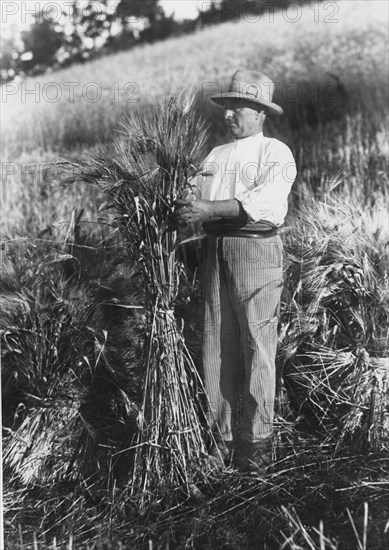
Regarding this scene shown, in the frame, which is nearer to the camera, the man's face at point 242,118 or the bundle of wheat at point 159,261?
the bundle of wheat at point 159,261

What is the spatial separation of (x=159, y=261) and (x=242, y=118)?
673mm

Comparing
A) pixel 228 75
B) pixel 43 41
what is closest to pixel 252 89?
pixel 228 75

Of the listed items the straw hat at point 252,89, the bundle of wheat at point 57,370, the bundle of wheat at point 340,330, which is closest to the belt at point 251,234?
the bundle of wheat at point 340,330

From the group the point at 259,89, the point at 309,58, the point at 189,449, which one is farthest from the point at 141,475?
the point at 309,58

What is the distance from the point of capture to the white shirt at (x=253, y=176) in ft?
10.3

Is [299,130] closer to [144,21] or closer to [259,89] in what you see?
[144,21]

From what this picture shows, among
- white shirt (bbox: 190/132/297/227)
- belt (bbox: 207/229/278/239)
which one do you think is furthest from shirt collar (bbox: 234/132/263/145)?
belt (bbox: 207/229/278/239)

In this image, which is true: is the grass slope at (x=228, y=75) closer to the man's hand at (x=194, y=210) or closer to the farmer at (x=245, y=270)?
the farmer at (x=245, y=270)

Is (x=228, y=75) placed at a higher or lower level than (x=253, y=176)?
higher

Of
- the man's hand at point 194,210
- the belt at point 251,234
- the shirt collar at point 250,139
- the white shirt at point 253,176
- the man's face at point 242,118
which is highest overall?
the man's face at point 242,118

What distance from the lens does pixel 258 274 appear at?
3270 mm

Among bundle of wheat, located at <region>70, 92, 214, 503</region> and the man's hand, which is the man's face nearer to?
bundle of wheat, located at <region>70, 92, 214, 503</region>

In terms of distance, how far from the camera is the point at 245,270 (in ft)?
10.7

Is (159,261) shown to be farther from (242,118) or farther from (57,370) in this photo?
(57,370)
